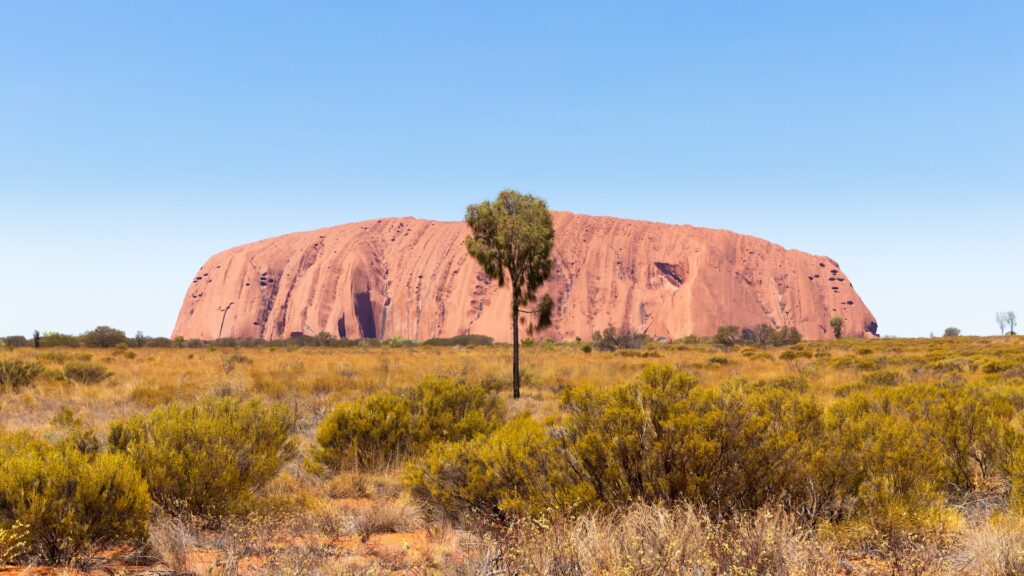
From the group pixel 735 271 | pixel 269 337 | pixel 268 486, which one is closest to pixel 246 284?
pixel 269 337

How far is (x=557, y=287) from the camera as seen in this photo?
112 metres

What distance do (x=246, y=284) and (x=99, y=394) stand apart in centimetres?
11624

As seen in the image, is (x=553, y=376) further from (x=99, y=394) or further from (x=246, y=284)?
(x=246, y=284)

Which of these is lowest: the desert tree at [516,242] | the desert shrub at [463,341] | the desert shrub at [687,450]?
the desert shrub at [463,341]

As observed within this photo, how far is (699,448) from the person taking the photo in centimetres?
439

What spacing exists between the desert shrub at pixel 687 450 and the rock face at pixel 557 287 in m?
99.0

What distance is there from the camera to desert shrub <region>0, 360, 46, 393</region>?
55.9ft

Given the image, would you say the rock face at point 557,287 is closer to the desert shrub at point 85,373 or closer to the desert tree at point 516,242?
the desert tree at point 516,242

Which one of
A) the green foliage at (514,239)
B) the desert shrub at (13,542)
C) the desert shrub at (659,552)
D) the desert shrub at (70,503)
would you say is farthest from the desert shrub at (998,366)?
the desert shrub at (13,542)

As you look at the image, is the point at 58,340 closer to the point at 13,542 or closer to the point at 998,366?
the point at 13,542

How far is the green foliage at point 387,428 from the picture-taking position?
329 inches

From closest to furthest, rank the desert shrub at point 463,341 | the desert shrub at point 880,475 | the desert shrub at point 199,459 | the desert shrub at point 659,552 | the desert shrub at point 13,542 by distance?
the desert shrub at point 659,552
the desert shrub at point 13,542
the desert shrub at point 880,475
the desert shrub at point 199,459
the desert shrub at point 463,341

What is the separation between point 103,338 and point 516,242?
48.3 metres

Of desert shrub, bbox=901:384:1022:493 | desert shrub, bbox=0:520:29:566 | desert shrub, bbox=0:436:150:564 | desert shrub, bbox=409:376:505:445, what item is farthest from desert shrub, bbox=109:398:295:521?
desert shrub, bbox=901:384:1022:493
